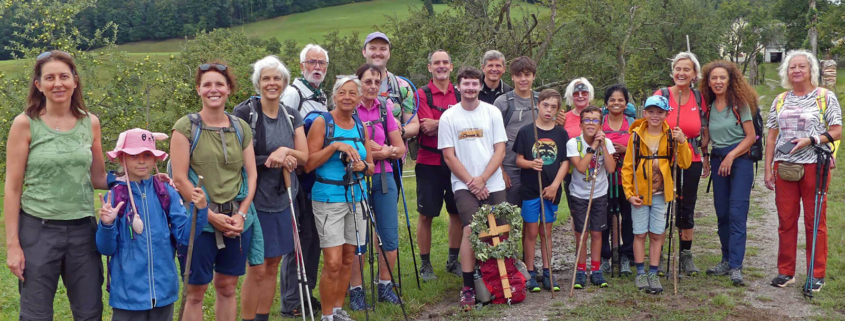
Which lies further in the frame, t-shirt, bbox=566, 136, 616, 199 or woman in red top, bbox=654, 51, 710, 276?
woman in red top, bbox=654, 51, 710, 276

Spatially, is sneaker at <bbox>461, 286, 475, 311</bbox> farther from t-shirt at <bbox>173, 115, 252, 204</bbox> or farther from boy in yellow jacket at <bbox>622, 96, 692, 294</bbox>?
t-shirt at <bbox>173, 115, 252, 204</bbox>

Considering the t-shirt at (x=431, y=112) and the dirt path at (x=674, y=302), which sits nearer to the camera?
the dirt path at (x=674, y=302)

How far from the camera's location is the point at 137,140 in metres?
4.17

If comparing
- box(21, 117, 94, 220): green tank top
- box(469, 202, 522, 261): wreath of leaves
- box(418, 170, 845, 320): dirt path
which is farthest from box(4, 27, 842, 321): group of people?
box(418, 170, 845, 320): dirt path

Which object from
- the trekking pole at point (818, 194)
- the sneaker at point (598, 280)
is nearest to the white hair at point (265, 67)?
the sneaker at point (598, 280)

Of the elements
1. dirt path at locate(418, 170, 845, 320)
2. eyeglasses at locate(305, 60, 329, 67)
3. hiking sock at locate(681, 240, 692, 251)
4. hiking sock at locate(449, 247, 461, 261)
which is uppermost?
eyeglasses at locate(305, 60, 329, 67)

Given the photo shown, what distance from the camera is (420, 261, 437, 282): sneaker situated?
24.4 feet

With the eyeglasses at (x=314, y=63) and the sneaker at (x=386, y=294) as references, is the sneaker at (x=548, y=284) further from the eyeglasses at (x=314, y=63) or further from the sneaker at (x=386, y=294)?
the eyeglasses at (x=314, y=63)

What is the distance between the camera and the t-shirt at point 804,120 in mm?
6477

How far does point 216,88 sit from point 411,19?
41.5m

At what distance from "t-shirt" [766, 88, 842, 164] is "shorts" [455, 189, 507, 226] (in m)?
2.94

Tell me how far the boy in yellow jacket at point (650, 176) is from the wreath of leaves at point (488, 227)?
1.31 m

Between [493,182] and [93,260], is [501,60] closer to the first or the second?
[493,182]

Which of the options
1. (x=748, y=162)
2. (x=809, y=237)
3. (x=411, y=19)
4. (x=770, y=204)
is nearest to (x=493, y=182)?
(x=748, y=162)
